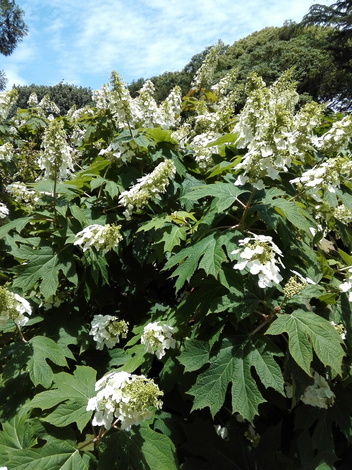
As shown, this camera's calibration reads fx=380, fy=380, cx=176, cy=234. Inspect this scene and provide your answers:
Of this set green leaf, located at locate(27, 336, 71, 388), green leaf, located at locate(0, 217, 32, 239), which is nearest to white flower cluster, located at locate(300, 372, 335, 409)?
green leaf, located at locate(27, 336, 71, 388)

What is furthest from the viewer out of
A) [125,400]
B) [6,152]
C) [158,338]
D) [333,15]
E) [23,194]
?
[333,15]

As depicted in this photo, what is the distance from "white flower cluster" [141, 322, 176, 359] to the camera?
207 cm

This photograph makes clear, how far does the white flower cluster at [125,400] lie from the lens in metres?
1.57

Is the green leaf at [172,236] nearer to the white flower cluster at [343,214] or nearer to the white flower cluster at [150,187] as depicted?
the white flower cluster at [150,187]

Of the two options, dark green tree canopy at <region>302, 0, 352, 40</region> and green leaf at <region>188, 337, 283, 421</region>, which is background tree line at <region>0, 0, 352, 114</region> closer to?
dark green tree canopy at <region>302, 0, 352, 40</region>

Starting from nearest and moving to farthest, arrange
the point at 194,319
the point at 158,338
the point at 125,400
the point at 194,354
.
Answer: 1. the point at 125,400
2. the point at 194,354
3. the point at 158,338
4. the point at 194,319

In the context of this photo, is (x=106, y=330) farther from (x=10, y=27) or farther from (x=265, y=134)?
(x=10, y=27)

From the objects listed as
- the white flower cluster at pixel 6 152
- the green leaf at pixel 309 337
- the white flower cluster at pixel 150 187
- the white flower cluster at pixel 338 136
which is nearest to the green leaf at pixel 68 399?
the green leaf at pixel 309 337

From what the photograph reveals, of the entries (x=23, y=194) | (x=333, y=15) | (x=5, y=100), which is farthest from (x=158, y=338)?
(x=333, y=15)

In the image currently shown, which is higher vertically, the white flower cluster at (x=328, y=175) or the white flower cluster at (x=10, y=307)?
the white flower cluster at (x=328, y=175)

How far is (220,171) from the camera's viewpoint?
258 cm

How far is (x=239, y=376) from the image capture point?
181 centimetres

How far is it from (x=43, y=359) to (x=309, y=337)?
4.60ft

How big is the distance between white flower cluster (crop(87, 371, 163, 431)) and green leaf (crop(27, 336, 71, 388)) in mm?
461
